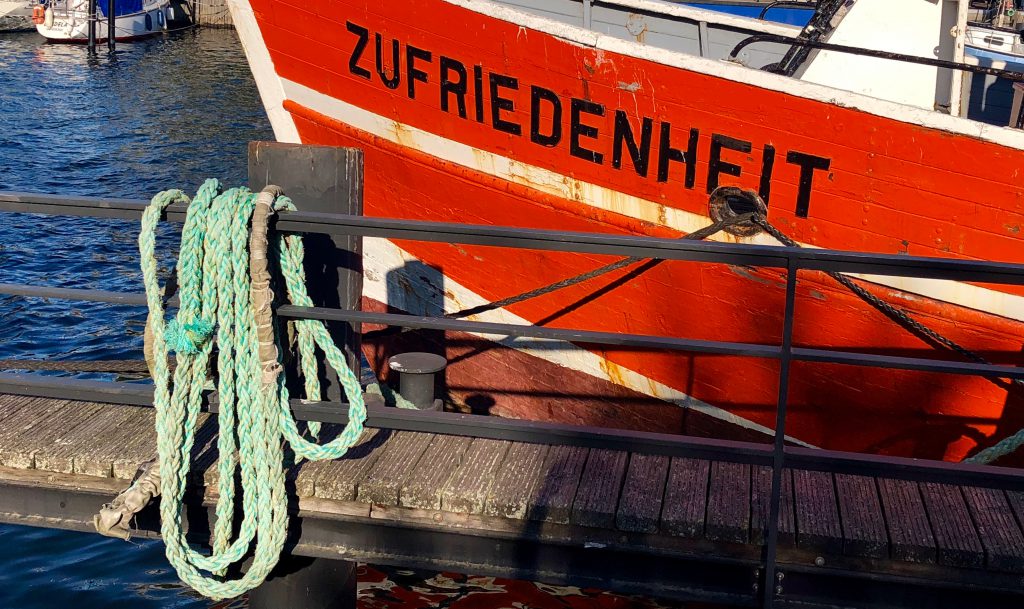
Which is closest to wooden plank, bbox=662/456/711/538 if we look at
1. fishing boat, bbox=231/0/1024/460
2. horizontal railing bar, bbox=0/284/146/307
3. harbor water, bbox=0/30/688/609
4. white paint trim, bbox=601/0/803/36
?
horizontal railing bar, bbox=0/284/146/307

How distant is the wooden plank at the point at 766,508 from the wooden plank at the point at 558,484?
1.87 feet

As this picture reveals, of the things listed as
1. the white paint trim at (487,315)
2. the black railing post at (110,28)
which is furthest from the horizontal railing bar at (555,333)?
the black railing post at (110,28)

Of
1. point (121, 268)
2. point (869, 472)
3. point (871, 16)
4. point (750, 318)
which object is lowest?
point (121, 268)

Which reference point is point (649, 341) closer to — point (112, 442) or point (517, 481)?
point (517, 481)

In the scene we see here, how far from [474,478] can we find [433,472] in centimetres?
14

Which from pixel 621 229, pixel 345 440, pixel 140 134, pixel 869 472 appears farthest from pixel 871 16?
pixel 140 134

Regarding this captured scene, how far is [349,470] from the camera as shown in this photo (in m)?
3.45

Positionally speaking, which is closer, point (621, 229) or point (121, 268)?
point (621, 229)

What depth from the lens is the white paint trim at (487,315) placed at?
6.11 metres

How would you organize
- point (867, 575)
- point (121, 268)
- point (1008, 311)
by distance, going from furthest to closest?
point (121, 268) < point (1008, 311) < point (867, 575)

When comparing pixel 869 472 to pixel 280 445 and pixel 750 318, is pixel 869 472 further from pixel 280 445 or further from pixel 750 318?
pixel 750 318

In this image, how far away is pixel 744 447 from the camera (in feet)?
10.9

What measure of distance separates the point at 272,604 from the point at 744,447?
1.72 m

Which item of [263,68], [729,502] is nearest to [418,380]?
[729,502]
